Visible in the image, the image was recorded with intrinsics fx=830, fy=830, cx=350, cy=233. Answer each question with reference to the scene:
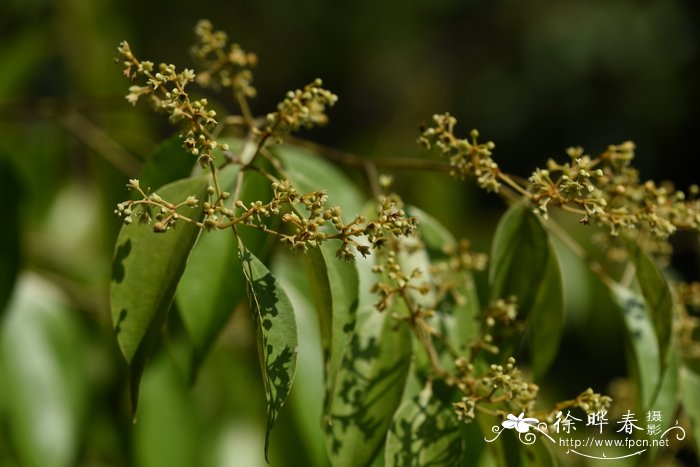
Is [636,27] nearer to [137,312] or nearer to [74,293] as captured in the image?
[74,293]

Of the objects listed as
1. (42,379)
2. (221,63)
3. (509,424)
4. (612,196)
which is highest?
(612,196)

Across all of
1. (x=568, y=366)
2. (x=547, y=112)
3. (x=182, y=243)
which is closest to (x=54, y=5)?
(x=182, y=243)

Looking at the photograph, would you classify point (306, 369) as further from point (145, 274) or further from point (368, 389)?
point (145, 274)

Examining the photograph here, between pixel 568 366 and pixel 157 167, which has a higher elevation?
pixel 157 167

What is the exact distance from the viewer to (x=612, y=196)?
1015mm

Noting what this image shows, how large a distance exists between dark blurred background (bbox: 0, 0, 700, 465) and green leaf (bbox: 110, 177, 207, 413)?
1.58 ft

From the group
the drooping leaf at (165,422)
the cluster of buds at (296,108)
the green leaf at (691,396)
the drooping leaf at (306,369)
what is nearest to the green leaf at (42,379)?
the drooping leaf at (165,422)

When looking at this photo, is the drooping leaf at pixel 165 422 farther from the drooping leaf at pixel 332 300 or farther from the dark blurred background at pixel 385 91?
Result: the drooping leaf at pixel 332 300

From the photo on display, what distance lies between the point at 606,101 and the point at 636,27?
49 centimetres

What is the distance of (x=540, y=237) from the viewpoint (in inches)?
40.7

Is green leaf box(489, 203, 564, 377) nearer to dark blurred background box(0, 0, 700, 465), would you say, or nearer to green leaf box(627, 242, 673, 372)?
green leaf box(627, 242, 673, 372)

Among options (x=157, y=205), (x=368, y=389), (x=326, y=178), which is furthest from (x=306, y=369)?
(x=157, y=205)

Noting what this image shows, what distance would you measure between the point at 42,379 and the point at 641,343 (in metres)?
1.07

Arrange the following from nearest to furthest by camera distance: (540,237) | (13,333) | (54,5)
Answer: (540,237) < (13,333) < (54,5)
